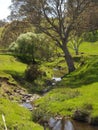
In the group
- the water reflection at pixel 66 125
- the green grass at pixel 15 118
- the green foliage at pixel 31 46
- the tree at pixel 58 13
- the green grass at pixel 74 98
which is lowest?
the water reflection at pixel 66 125

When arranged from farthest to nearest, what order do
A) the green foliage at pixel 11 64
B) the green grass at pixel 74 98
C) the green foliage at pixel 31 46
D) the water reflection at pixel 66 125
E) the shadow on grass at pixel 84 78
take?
the green foliage at pixel 31 46, the green foliage at pixel 11 64, the shadow on grass at pixel 84 78, the green grass at pixel 74 98, the water reflection at pixel 66 125

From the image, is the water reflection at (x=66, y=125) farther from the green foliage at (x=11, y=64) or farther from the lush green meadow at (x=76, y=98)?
the green foliage at (x=11, y=64)

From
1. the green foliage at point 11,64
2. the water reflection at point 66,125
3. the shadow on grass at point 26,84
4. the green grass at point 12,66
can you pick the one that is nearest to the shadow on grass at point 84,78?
the shadow on grass at point 26,84

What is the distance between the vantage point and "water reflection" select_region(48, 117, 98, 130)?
3171 centimetres

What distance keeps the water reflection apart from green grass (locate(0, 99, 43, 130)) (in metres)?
1.87

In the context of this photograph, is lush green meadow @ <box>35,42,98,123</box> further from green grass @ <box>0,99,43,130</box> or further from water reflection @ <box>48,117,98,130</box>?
Result: green grass @ <box>0,99,43,130</box>

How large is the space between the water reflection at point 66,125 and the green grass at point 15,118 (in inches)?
73.4

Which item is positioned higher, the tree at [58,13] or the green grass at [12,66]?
the tree at [58,13]

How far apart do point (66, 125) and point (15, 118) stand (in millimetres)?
5163

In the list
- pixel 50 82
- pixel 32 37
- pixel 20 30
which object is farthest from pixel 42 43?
pixel 50 82

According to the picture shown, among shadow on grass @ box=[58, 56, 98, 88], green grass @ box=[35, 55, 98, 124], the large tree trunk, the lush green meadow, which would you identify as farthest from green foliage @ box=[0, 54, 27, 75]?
green grass @ box=[35, 55, 98, 124]

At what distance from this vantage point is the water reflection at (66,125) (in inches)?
1249

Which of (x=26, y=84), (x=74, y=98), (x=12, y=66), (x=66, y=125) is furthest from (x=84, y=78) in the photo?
(x=12, y=66)

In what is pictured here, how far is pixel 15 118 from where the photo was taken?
29.2 meters
